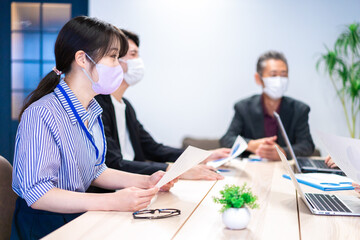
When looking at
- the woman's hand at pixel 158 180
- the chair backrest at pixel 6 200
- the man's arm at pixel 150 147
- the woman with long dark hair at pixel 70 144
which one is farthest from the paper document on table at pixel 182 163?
the man's arm at pixel 150 147

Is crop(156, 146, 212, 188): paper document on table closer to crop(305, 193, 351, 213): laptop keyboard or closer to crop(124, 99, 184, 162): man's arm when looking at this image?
crop(305, 193, 351, 213): laptop keyboard

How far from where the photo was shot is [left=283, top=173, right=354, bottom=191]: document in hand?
179 cm

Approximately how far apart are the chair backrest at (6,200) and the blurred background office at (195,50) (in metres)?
3.10

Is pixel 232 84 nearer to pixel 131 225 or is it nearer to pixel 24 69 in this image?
pixel 24 69

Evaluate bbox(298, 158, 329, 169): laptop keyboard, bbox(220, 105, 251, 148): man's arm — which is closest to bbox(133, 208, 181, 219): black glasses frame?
bbox(298, 158, 329, 169): laptop keyboard

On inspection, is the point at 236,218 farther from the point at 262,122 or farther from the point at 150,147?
the point at 262,122

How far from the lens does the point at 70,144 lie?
153 cm

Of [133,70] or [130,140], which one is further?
[133,70]

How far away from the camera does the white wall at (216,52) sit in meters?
4.57

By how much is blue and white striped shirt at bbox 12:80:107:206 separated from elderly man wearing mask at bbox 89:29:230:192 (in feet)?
1.66

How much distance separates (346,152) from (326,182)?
50cm

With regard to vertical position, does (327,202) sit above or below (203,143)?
above

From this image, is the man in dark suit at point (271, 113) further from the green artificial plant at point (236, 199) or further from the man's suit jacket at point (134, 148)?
the green artificial plant at point (236, 199)

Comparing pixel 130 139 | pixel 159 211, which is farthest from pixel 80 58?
pixel 130 139
